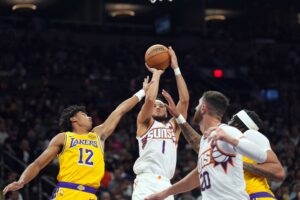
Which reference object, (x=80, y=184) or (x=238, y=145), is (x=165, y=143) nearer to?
(x=80, y=184)

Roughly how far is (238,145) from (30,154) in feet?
35.0

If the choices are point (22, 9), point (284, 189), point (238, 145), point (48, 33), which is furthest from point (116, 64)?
point (238, 145)

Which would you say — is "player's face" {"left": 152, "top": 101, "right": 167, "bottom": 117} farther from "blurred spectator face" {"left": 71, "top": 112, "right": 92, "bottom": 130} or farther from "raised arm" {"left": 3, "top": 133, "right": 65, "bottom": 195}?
"raised arm" {"left": 3, "top": 133, "right": 65, "bottom": 195}

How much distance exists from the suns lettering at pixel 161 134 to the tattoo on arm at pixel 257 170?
1908 millimetres

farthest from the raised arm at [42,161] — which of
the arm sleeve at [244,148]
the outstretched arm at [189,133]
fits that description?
the arm sleeve at [244,148]

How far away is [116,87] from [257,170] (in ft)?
55.5

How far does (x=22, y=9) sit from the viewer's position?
28000 mm

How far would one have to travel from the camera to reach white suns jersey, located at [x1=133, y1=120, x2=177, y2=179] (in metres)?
8.77

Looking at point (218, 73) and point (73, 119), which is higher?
point (73, 119)

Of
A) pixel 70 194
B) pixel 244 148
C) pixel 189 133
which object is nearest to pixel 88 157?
pixel 70 194

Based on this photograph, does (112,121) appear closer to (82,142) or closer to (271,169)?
(82,142)

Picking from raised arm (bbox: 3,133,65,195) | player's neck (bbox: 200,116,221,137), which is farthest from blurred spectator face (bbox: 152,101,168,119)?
player's neck (bbox: 200,116,221,137)

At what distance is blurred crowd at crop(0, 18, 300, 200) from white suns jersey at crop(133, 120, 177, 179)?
4.73 metres

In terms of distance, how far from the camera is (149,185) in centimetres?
866
